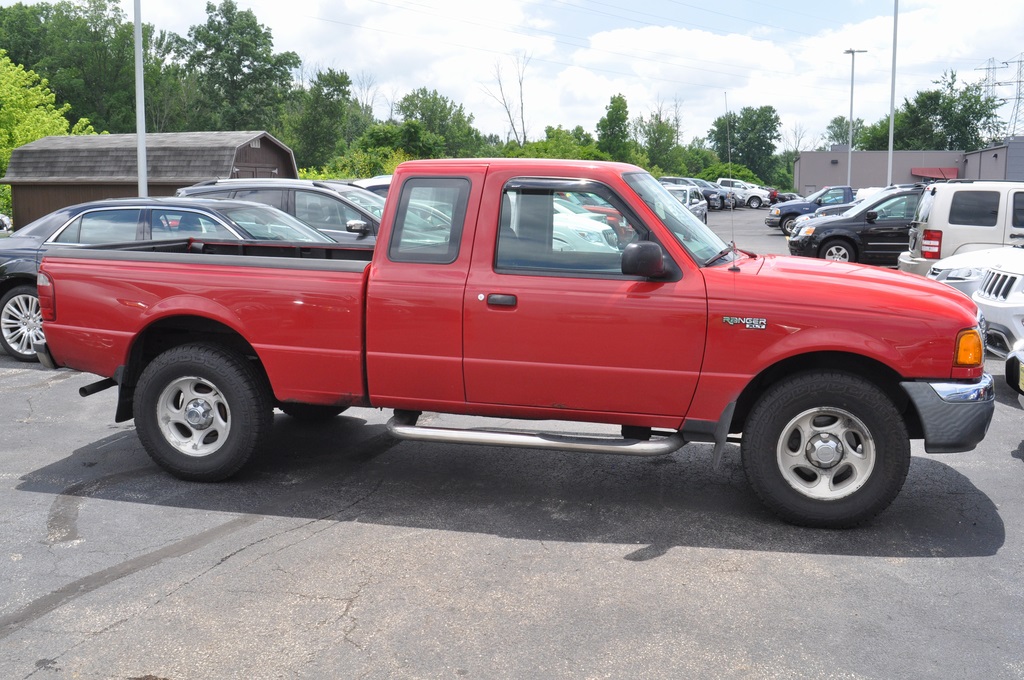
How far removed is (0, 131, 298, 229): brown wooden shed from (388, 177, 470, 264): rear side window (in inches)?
1122

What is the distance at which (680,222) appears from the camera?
5637 mm

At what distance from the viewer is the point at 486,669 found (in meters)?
3.79

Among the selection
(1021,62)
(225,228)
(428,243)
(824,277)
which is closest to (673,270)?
(824,277)

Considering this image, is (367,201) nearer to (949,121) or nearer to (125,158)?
(125,158)

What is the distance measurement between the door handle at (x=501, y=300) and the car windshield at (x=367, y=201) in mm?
9875

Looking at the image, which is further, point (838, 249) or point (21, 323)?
point (838, 249)

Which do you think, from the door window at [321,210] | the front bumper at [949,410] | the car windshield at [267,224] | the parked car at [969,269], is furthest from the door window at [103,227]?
the parked car at [969,269]

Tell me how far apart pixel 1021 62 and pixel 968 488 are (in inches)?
3368

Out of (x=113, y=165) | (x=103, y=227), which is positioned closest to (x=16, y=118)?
(x=113, y=165)

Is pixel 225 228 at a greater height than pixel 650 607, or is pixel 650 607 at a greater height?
pixel 225 228

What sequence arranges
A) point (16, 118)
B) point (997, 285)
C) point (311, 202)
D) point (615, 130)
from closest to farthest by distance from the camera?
point (997, 285) → point (311, 202) → point (16, 118) → point (615, 130)

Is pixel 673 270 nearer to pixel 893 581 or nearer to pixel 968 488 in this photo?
pixel 893 581

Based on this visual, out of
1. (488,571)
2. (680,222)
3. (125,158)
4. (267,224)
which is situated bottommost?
(488,571)

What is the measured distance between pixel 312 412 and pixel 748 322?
368 centimetres
